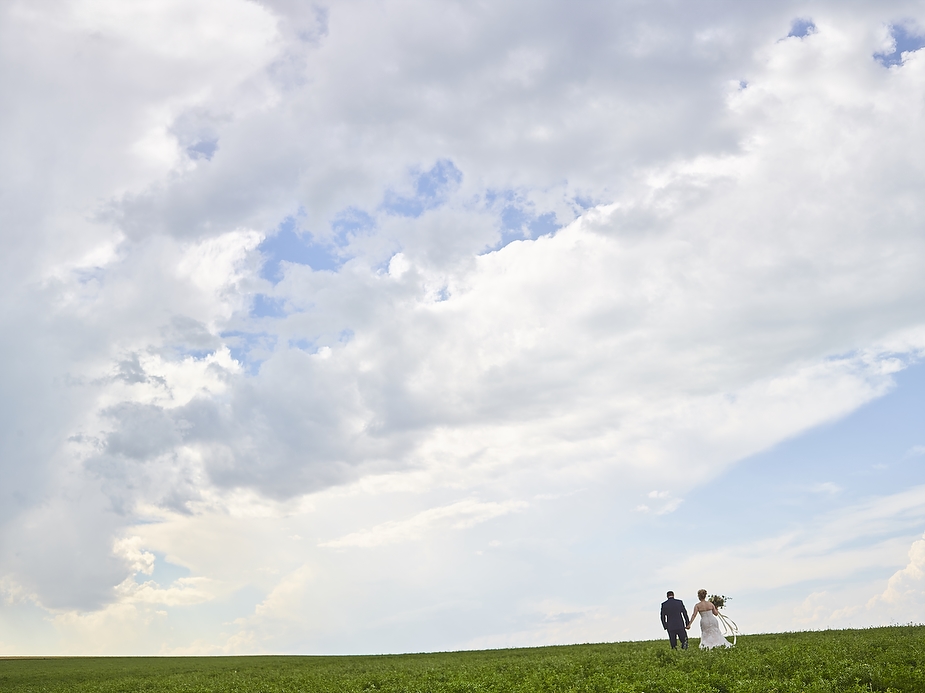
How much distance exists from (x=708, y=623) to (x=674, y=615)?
2.18 metres

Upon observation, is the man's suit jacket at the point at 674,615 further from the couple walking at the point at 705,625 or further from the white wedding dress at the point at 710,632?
the white wedding dress at the point at 710,632

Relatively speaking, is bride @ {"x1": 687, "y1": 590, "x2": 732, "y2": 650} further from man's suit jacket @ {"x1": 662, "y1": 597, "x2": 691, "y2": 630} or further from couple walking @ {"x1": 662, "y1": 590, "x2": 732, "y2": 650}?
man's suit jacket @ {"x1": 662, "y1": 597, "x2": 691, "y2": 630}

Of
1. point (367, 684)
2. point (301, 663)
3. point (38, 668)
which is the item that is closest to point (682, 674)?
point (367, 684)

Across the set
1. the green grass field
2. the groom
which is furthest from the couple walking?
the green grass field

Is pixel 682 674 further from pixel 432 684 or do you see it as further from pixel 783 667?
pixel 432 684

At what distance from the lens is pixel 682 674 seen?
24734 millimetres

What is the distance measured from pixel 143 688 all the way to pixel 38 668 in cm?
2959

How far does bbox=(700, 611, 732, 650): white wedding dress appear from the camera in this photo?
111ft

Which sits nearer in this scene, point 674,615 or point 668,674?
point 668,674

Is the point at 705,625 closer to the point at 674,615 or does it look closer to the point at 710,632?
the point at 710,632

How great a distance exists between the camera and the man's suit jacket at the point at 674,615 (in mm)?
35625

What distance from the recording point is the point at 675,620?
117 feet

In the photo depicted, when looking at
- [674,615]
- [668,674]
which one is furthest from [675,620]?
[668,674]

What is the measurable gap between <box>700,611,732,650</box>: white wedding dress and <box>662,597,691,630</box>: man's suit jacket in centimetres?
170
